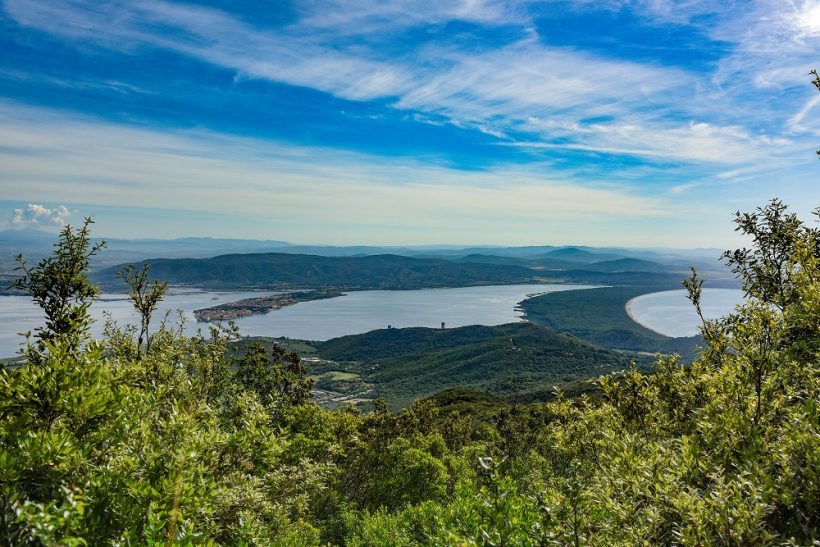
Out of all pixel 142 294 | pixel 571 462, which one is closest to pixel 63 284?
pixel 142 294

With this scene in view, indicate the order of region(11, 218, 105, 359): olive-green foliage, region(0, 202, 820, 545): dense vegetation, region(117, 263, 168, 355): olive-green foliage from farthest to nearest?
1. region(117, 263, 168, 355): olive-green foliage
2. region(11, 218, 105, 359): olive-green foliage
3. region(0, 202, 820, 545): dense vegetation

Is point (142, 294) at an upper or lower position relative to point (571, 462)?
upper

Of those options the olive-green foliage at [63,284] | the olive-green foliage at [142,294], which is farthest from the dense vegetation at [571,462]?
the olive-green foliage at [142,294]

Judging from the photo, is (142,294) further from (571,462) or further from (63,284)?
(571,462)

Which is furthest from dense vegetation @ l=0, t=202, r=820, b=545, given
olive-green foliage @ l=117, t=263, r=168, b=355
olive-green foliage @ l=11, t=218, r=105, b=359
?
olive-green foliage @ l=117, t=263, r=168, b=355

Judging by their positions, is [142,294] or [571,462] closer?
[571,462]

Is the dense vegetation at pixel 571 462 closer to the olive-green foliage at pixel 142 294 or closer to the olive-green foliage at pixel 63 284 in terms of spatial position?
the olive-green foliage at pixel 63 284

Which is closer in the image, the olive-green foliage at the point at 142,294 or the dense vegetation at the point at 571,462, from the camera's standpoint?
the dense vegetation at the point at 571,462

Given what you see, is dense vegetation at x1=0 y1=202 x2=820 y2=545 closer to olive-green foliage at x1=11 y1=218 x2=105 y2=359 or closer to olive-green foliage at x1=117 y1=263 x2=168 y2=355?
olive-green foliage at x1=11 y1=218 x2=105 y2=359

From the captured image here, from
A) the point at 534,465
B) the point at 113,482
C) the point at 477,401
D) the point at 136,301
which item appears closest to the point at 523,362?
the point at 477,401

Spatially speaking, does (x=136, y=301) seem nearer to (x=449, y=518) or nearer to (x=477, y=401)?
(x=449, y=518)

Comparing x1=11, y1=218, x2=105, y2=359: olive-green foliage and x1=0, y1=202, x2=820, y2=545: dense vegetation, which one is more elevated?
x1=11, y1=218, x2=105, y2=359: olive-green foliage
